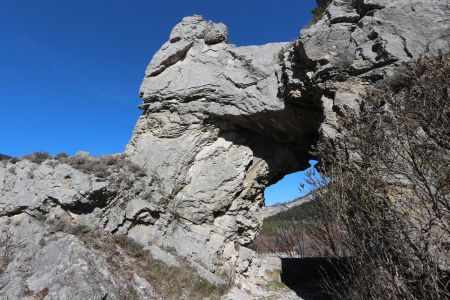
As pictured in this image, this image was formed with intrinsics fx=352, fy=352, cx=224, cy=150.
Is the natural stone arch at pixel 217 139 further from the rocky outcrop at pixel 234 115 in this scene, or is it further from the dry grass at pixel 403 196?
the dry grass at pixel 403 196

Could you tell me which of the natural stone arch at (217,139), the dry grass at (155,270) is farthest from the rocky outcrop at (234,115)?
the dry grass at (155,270)

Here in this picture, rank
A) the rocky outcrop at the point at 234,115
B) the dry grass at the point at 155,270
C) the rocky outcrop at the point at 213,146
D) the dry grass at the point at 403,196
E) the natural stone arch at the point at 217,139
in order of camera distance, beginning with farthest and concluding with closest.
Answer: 1. the natural stone arch at the point at 217,139
2. the rocky outcrop at the point at 234,115
3. the dry grass at the point at 155,270
4. the rocky outcrop at the point at 213,146
5. the dry grass at the point at 403,196

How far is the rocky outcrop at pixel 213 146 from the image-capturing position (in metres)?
12.0

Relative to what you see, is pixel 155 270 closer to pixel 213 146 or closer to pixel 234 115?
pixel 213 146

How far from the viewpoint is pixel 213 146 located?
1772 cm

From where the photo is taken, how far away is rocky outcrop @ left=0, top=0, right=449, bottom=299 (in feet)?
39.4

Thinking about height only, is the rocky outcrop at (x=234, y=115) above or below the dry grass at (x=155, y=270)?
above

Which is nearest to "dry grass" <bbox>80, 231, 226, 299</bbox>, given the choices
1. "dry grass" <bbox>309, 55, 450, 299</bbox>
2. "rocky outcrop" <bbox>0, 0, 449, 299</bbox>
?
"rocky outcrop" <bbox>0, 0, 449, 299</bbox>

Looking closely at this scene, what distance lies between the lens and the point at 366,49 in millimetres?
13000

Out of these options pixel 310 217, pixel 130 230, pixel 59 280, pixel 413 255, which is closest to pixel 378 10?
pixel 310 217

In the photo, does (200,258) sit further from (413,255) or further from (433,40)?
(433,40)

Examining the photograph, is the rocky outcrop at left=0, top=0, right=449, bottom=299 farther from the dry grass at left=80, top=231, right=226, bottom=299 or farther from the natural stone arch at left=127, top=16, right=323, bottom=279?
the dry grass at left=80, top=231, right=226, bottom=299

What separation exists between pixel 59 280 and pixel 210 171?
8356mm

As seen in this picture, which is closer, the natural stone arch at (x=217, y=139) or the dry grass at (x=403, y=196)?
the dry grass at (x=403, y=196)
